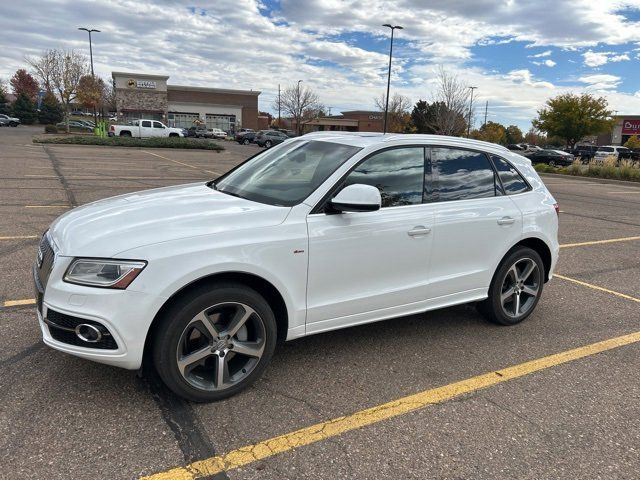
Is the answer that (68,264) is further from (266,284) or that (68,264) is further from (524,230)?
(524,230)

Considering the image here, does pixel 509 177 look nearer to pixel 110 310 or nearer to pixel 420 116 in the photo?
pixel 110 310

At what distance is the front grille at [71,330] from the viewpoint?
2705mm

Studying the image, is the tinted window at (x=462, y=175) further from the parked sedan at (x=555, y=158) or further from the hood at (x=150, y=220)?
the parked sedan at (x=555, y=158)

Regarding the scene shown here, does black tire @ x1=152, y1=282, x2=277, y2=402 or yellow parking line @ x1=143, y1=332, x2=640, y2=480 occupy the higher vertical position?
black tire @ x1=152, y1=282, x2=277, y2=402

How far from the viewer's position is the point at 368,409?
3055 millimetres

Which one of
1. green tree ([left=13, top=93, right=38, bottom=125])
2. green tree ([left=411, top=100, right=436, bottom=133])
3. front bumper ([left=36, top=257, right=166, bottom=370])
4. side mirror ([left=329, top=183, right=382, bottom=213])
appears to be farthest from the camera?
green tree ([left=13, top=93, right=38, bottom=125])

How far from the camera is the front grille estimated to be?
8.87 ft

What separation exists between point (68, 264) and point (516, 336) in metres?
3.55

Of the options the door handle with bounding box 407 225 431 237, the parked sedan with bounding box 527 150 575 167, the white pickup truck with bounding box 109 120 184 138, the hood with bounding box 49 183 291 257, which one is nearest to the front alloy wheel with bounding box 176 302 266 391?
the hood with bounding box 49 183 291 257

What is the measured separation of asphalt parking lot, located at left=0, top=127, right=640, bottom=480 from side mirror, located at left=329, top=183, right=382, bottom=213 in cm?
119

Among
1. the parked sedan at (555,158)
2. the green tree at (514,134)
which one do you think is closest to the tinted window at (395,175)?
the parked sedan at (555,158)

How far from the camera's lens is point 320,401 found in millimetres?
3125

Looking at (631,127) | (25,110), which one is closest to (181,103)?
(25,110)

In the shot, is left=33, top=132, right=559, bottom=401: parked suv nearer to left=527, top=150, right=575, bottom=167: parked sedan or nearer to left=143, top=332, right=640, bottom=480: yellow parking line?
left=143, top=332, right=640, bottom=480: yellow parking line
